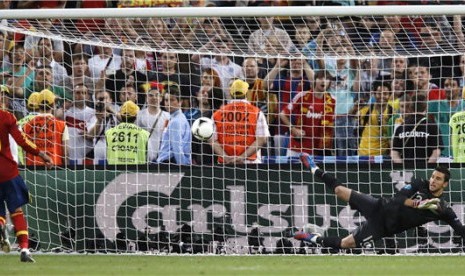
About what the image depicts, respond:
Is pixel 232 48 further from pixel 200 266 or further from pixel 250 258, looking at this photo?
pixel 200 266

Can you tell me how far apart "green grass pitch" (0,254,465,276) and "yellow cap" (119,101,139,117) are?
2.32 metres

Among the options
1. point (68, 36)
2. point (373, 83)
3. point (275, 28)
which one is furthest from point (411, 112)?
point (68, 36)

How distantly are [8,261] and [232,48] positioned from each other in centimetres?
472

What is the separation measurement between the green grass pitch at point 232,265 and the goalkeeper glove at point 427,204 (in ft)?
2.04

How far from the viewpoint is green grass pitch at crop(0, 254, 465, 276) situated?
39.7 feet

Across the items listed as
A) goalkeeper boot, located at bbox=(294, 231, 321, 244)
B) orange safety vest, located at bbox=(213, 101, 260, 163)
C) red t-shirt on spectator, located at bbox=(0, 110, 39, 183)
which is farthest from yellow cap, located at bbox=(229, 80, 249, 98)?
red t-shirt on spectator, located at bbox=(0, 110, 39, 183)

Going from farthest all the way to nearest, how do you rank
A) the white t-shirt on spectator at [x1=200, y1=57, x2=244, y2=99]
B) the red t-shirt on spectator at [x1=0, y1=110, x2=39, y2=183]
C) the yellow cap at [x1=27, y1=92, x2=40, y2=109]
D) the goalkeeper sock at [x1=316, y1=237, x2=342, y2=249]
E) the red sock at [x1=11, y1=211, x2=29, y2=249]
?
the white t-shirt on spectator at [x1=200, y1=57, x2=244, y2=99] < the yellow cap at [x1=27, y1=92, x2=40, y2=109] < the goalkeeper sock at [x1=316, y1=237, x2=342, y2=249] < the red sock at [x1=11, y1=211, x2=29, y2=249] < the red t-shirt on spectator at [x1=0, y1=110, x2=39, y2=183]

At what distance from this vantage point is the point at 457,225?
560 inches

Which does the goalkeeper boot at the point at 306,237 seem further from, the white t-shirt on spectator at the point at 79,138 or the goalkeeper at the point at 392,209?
the white t-shirt on spectator at the point at 79,138

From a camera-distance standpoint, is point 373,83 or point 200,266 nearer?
point 200,266

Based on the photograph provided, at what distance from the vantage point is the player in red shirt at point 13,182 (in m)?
13.5

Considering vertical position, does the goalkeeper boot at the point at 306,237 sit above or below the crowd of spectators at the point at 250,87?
below

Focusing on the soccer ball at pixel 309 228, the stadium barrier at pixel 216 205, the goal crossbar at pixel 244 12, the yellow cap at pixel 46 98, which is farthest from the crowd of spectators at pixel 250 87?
the soccer ball at pixel 309 228

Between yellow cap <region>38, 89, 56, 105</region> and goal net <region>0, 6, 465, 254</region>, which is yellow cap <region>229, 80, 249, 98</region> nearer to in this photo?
goal net <region>0, 6, 465, 254</region>
